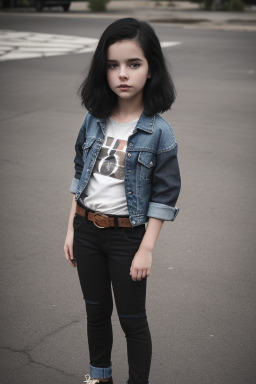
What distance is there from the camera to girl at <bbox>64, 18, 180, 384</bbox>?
2.23m

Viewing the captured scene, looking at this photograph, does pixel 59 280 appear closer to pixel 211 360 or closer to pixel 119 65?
pixel 211 360

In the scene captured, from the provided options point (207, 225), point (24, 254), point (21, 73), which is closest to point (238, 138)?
point (207, 225)

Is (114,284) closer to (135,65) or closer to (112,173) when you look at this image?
(112,173)

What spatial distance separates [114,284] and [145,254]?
23 cm

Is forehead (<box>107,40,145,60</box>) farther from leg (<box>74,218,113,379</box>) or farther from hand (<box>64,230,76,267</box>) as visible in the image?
hand (<box>64,230,76,267</box>)

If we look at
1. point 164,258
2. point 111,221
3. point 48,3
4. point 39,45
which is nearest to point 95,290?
point 111,221

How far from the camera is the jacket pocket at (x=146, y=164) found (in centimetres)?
223

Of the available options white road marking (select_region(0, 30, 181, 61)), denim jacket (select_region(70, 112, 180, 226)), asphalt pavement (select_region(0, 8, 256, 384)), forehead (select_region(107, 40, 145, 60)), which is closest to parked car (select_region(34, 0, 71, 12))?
white road marking (select_region(0, 30, 181, 61))

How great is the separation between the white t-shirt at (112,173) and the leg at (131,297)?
110 millimetres

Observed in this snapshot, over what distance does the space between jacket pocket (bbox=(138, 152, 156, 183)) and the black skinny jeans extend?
8.4 inches

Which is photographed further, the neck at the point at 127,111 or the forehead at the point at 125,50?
the neck at the point at 127,111

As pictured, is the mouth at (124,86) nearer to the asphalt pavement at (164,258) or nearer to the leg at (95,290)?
the leg at (95,290)

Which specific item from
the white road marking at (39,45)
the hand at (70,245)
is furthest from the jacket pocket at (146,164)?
the white road marking at (39,45)

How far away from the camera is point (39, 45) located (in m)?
17.9
